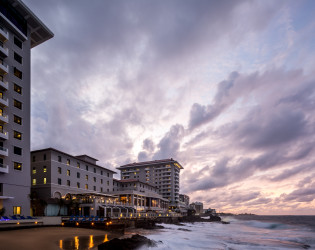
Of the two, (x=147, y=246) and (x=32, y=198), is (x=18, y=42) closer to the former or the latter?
(x=32, y=198)

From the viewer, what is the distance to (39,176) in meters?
58.3

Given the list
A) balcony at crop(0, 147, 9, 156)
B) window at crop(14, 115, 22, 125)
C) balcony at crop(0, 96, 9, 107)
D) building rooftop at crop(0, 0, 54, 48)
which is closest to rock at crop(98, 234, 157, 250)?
balcony at crop(0, 147, 9, 156)

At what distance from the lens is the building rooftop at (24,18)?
152ft

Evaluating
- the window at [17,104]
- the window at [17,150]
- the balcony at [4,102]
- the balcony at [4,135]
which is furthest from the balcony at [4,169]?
the window at [17,104]

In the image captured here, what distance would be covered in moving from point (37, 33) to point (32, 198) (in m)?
34.4

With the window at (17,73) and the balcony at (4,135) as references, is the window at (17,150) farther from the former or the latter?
the window at (17,73)

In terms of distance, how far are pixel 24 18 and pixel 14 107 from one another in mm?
18136

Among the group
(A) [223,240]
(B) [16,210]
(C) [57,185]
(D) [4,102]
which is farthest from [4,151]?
(A) [223,240]

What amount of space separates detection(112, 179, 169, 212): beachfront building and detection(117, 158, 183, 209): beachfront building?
25.8 m

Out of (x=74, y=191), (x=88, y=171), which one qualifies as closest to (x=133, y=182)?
(x=88, y=171)

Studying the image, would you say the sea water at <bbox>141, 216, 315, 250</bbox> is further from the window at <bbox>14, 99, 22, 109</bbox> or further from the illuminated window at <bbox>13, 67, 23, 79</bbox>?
the illuminated window at <bbox>13, 67, 23, 79</bbox>

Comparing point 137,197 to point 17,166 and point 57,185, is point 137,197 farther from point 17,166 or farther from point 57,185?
point 17,166

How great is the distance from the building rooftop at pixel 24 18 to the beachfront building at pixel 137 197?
43257mm

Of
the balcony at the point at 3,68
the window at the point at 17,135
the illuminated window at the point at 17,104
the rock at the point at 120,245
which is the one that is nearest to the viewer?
the rock at the point at 120,245
